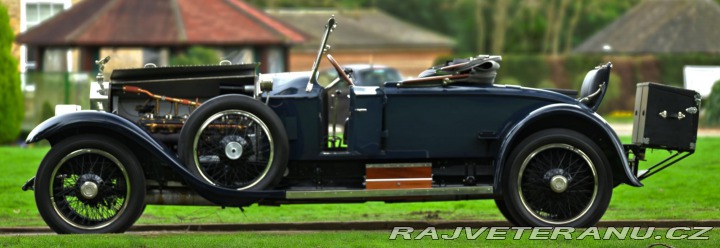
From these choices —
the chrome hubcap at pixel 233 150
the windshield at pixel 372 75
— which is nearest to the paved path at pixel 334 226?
the chrome hubcap at pixel 233 150

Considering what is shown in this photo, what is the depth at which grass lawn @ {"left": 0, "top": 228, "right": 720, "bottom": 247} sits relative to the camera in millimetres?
9594

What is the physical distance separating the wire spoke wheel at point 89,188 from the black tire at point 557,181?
3.04 metres

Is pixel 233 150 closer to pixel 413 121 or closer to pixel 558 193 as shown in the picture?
pixel 413 121

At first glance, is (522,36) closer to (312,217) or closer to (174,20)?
(174,20)

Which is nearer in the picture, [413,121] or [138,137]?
[138,137]

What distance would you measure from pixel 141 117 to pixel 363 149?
74.7 inches

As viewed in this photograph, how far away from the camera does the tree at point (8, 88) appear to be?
2483 centimetres

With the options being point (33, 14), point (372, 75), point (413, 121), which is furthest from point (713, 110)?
point (413, 121)

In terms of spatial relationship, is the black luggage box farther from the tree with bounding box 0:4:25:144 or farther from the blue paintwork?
the tree with bounding box 0:4:25:144

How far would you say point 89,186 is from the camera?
10.5m

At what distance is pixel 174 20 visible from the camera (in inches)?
1350

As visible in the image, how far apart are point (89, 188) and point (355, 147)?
207 centimetres

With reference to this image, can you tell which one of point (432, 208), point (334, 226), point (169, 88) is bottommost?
point (432, 208)

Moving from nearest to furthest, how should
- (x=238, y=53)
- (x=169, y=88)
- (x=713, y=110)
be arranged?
1. (x=169, y=88)
2. (x=713, y=110)
3. (x=238, y=53)
